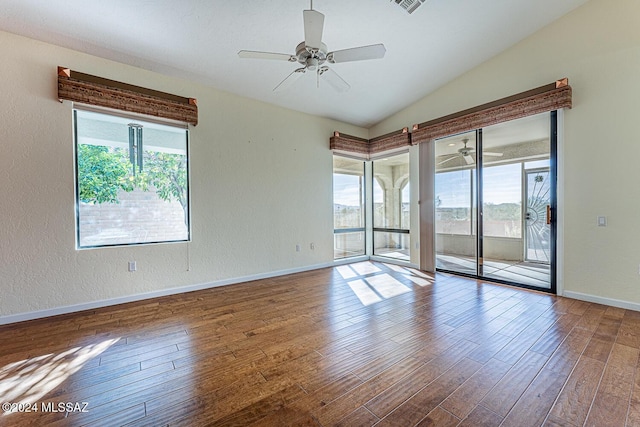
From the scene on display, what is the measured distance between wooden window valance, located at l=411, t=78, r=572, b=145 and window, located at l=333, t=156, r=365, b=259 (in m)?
1.47

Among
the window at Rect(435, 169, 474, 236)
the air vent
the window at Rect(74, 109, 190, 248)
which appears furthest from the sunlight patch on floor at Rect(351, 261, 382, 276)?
the air vent

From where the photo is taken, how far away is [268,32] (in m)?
3.05

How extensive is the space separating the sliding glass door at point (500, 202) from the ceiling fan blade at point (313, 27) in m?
3.30

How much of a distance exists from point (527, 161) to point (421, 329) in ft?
10.4

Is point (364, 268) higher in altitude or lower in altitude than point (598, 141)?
lower

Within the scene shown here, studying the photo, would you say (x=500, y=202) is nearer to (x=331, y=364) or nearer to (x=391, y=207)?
(x=391, y=207)

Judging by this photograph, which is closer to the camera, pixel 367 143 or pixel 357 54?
pixel 357 54

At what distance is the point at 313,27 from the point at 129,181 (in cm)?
311

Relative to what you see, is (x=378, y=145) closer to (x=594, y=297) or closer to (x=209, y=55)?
(x=209, y=55)

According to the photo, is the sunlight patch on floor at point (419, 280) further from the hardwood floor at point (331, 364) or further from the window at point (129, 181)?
the window at point (129, 181)

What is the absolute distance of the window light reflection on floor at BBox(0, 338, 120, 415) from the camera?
68.0 inches

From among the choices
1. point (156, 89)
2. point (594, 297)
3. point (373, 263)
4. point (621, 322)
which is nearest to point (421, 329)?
point (621, 322)

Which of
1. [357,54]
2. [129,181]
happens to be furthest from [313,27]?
[129,181]

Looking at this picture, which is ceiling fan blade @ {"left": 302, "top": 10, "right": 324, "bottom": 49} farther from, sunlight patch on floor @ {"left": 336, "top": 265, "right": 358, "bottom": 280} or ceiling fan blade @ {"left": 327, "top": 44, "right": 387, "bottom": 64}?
sunlight patch on floor @ {"left": 336, "top": 265, "right": 358, "bottom": 280}
